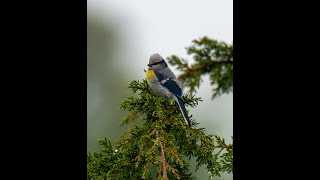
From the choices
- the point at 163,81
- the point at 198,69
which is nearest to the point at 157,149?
the point at 163,81

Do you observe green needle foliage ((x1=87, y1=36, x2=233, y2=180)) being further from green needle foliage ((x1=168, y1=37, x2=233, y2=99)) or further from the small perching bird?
green needle foliage ((x1=168, y1=37, x2=233, y2=99))

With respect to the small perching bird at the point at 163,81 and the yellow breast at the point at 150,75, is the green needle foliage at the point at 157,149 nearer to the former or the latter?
the small perching bird at the point at 163,81

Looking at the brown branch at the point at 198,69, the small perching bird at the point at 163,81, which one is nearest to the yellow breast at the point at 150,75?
the small perching bird at the point at 163,81

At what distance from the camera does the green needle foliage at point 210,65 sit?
2.58 m

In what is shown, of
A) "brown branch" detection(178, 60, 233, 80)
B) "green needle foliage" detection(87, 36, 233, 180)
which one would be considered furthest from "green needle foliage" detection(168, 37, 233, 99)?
"green needle foliage" detection(87, 36, 233, 180)

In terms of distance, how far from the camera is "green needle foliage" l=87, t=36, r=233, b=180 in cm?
191

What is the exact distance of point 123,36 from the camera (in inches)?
591

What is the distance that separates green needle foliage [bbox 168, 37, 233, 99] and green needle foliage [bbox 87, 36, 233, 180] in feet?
1.69

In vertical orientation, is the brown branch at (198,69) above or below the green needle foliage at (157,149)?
above

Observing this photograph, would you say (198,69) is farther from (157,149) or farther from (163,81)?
(157,149)

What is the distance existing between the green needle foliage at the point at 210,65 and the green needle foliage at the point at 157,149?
0.51m
